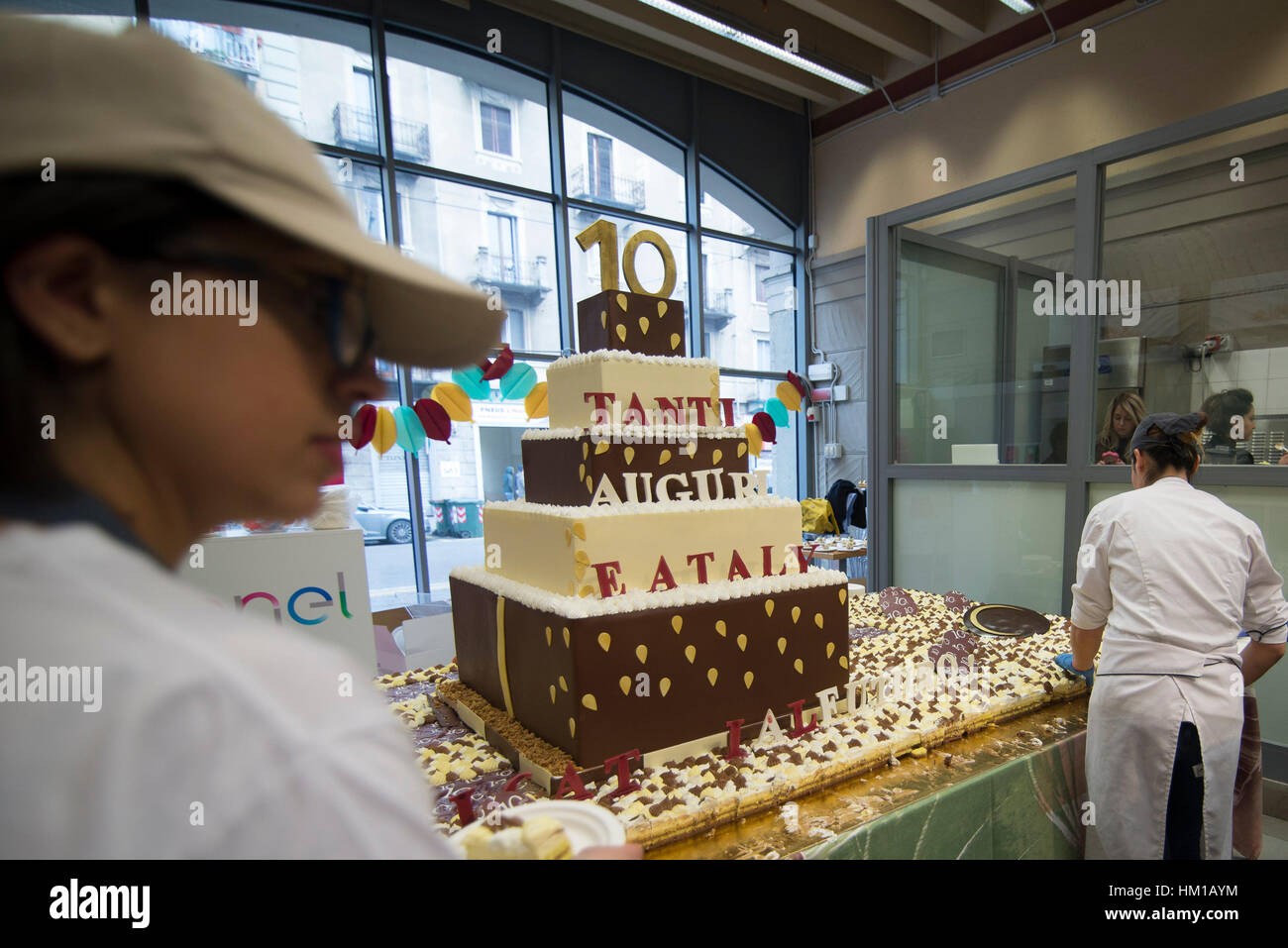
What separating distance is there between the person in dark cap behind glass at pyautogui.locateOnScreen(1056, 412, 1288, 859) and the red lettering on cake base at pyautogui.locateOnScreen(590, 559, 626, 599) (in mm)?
1625

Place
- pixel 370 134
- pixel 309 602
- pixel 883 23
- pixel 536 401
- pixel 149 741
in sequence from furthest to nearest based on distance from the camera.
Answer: pixel 883 23 → pixel 370 134 → pixel 536 401 → pixel 309 602 → pixel 149 741

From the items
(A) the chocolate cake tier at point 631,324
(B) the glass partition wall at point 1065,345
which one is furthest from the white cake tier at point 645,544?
(B) the glass partition wall at point 1065,345

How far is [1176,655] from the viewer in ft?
6.14

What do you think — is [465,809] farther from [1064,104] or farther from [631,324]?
[1064,104]

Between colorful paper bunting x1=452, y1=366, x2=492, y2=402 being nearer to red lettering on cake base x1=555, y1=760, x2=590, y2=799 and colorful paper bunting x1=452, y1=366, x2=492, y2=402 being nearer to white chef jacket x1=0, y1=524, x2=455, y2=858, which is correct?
red lettering on cake base x1=555, y1=760, x2=590, y2=799

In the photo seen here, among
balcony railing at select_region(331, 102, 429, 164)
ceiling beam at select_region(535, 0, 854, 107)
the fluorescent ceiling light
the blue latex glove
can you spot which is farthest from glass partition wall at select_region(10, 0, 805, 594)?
the blue latex glove

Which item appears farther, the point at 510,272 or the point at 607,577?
the point at 510,272

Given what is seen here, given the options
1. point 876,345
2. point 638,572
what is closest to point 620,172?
point 876,345

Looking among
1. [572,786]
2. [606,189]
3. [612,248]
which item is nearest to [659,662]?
[572,786]

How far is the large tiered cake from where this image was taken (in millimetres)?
1796

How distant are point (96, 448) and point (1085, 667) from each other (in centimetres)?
288

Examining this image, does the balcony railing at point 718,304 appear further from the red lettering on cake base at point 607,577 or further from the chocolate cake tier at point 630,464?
the red lettering on cake base at point 607,577

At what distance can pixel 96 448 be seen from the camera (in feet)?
1.23

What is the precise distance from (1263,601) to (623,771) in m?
2.12
